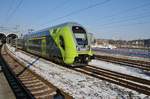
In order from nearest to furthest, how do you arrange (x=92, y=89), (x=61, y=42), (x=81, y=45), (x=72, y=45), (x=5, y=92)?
(x=5, y=92) → (x=92, y=89) → (x=72, y=45) → (x=81, y=45) → (x=61, y=42)

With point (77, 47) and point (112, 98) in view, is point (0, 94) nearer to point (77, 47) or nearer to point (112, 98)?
point (112, 98)

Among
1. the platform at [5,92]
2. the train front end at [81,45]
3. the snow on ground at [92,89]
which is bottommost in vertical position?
the snow on ground at [92,89]

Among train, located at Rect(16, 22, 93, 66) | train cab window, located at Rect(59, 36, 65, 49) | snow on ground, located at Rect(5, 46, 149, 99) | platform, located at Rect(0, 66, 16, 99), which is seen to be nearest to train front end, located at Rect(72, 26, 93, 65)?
train, located at Rect(16, 22, 93, 66)

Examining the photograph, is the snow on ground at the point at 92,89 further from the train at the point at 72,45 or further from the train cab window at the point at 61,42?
the train cab window at the point at 61,42

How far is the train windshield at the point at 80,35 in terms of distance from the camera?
50.3 feet

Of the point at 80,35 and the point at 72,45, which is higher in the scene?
the point at 80,35

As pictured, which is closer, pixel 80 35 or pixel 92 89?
pixel 92 89

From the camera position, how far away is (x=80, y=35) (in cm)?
1559

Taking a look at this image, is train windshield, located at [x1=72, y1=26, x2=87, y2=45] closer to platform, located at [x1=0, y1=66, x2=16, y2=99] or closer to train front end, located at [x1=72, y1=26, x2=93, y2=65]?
train front end, located at [x1=72, y1=26, x2=93, y2=65]

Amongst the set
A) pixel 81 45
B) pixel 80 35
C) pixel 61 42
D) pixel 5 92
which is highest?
pixel 80 35

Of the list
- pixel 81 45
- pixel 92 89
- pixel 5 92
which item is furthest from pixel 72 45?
pixel 5 92

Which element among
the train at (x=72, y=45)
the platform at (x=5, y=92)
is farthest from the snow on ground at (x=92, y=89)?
the train at (x=72, y=45)

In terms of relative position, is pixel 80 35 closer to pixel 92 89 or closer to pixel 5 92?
pixel 92 89

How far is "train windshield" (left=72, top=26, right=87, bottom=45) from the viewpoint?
603 inches
